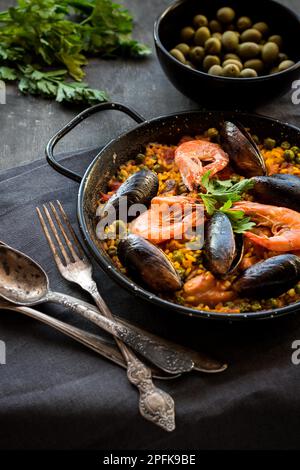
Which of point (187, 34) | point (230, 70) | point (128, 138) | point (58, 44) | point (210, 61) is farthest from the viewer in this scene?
point (58, 44)

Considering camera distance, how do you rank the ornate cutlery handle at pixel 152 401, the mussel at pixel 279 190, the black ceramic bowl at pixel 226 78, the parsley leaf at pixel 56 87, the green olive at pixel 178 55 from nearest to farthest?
the ornate cutlery handle at pixel 152 401 → the mussel at pixel 279 190 → the black ceramic bowl at pixel 226 78 → the green olive at pixel 178 55 → the parsley leaf at pixel 56 87

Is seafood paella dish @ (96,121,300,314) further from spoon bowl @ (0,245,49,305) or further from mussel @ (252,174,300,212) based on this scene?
spoon bowl @ (0,245,49,305)

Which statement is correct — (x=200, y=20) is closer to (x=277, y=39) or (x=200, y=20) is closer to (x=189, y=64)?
(x=189, y=64)

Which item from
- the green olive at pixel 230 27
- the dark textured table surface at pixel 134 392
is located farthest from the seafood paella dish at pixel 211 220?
the green olive at pixel 230 27

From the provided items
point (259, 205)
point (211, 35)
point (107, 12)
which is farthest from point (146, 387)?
point (107, 12)

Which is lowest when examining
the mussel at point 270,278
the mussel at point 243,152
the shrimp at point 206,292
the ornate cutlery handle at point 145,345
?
the ornate cutlery handle at point 145,345

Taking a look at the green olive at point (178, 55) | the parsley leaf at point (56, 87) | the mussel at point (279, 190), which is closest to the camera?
the mussel at point (279, 190)

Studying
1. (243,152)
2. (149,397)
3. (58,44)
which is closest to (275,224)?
(243,152)

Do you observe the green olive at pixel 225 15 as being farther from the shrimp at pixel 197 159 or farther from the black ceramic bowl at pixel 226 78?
the shrimp at pixel 197 159
